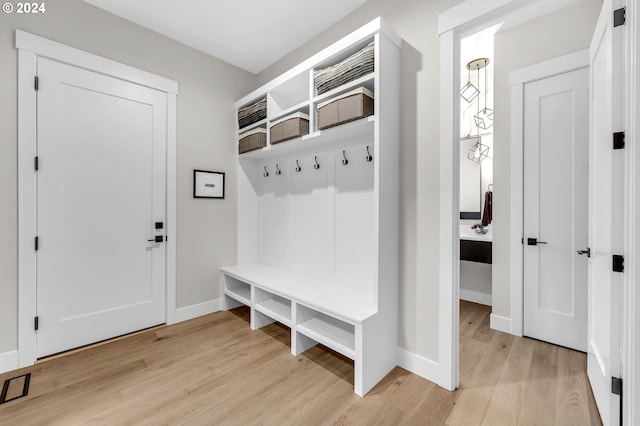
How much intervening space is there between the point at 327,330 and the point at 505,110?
8.50 ft

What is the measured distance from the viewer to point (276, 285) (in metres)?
2.47

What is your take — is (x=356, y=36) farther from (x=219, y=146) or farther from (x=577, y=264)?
(x=577, y=264)

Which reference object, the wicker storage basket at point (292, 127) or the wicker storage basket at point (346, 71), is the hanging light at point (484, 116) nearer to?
the wicker storage basket at point (346, 71)

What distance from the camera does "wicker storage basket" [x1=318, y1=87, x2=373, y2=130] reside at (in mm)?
1898

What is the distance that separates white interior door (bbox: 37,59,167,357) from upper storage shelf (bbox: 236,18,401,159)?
1071mm

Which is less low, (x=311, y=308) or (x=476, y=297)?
(x=311, y=308)

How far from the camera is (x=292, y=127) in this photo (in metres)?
2.42

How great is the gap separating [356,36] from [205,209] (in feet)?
7.22

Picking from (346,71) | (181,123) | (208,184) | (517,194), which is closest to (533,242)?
(517,194)

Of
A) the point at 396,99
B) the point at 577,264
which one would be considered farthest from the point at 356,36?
the point at 577,264

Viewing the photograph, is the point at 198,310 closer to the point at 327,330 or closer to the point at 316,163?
the point at 327,330

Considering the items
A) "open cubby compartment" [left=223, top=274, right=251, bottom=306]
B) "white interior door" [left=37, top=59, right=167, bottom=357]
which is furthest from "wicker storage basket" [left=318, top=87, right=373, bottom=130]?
"open cubby compartment" [left=223, top=274, right=251, bottom=306]

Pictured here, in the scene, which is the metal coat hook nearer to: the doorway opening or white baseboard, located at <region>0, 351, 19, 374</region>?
the doorway opening

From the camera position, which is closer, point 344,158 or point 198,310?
point 344,158
